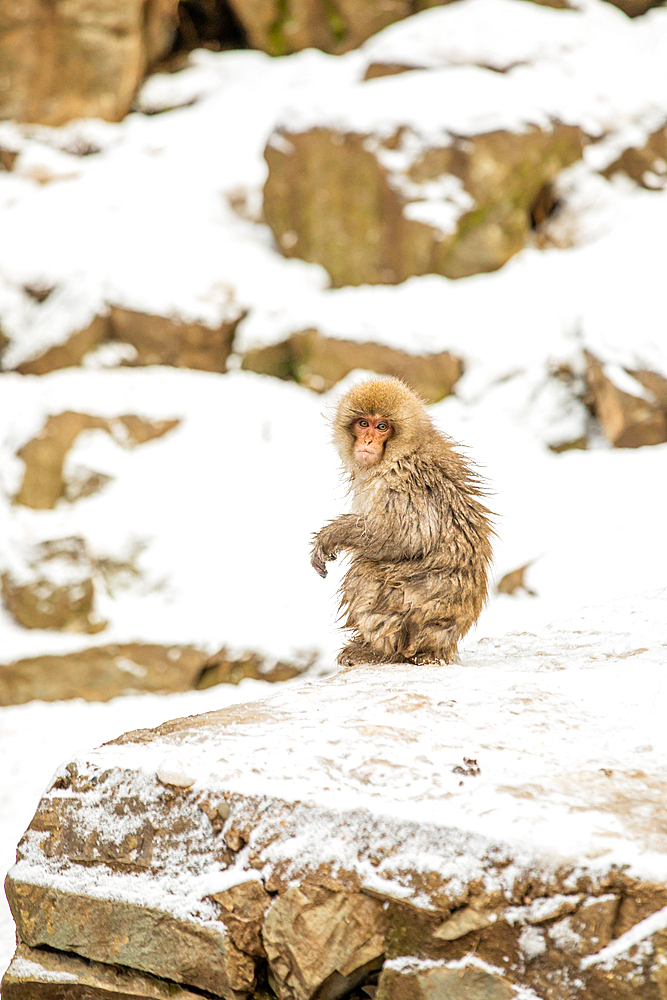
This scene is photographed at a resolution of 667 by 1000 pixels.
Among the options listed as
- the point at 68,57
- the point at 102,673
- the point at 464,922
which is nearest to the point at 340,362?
the point at 102,673

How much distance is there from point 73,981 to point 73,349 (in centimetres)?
604

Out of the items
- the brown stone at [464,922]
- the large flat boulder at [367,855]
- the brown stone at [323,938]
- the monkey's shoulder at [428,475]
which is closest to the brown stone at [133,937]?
the large flat boulder at [367,855]

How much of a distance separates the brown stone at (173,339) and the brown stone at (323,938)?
6214mm

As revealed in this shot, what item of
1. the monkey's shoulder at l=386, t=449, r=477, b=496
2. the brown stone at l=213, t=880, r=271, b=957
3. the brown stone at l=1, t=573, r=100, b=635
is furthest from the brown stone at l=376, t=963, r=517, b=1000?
the brown stone at l=1, t=573, r=100, b=635

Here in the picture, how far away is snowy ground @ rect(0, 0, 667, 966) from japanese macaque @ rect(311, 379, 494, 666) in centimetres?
187

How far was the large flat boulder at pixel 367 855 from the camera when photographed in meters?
1.60

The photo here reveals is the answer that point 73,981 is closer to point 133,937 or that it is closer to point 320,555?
point 133,937

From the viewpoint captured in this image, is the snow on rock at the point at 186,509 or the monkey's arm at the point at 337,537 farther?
the snow on rock at the point at 186,509

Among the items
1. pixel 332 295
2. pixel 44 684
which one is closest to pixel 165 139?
pixel 332 295

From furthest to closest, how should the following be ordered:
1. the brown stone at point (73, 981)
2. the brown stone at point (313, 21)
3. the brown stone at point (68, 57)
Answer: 1. the brown stone at point (313, 21)
2. the brown stone at point (68, 57)
3. the brown stone at point (73, 981)

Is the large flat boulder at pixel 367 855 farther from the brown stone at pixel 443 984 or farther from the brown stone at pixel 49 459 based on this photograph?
the brown stone at pixel 49 459

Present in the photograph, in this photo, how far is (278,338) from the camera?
741cm

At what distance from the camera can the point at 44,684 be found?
5.70 meters

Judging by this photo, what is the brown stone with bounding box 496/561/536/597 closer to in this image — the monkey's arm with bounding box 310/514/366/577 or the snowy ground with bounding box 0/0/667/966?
the snowy ground with bounding box 0/0/667/966
